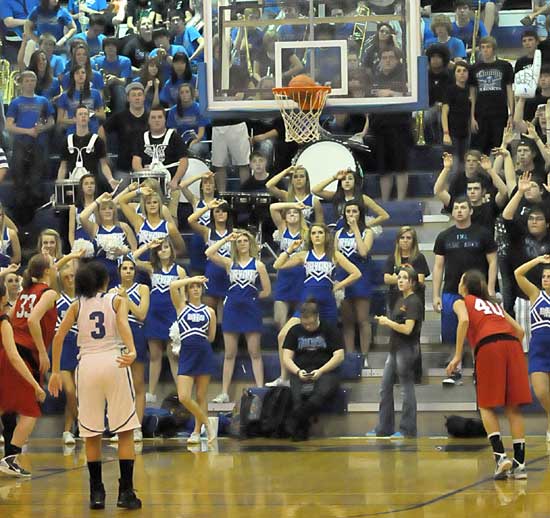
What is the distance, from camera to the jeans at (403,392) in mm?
14500

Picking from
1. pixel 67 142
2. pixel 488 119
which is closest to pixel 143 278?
pixel 67 142

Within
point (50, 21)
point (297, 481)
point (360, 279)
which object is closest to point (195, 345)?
point (360, 279)

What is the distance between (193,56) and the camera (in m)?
22.1

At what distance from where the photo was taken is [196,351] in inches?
569

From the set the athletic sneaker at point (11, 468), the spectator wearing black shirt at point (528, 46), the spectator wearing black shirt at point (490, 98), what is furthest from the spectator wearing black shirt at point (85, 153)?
the athletic sneaker at point (11, 468)

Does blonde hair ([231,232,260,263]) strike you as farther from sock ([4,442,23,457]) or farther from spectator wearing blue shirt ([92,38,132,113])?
spectator wearing blue shirt ([92,38,132,113])

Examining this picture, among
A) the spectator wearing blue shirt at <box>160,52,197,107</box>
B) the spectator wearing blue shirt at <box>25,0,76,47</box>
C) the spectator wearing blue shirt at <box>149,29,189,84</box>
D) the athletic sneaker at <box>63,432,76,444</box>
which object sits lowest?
the athletic sneaker at <box>63,432,76,444</box>

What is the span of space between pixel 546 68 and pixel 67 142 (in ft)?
18.9

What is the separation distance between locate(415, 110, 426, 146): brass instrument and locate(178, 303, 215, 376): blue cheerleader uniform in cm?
560

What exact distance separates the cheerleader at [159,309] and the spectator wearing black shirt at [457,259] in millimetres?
2666

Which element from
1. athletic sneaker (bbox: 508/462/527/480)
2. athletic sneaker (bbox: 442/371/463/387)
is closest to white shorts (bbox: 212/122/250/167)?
athletic sneaker (bbox: 442/371/463/387)

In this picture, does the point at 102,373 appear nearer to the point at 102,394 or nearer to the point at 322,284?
the point at 102,394

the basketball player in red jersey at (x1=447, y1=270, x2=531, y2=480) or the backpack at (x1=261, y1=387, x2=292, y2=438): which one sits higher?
the basketball player in red jersey at (x1=447, y1=270, x2=531, y2=480)

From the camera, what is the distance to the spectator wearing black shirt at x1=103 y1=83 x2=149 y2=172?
1836cm
